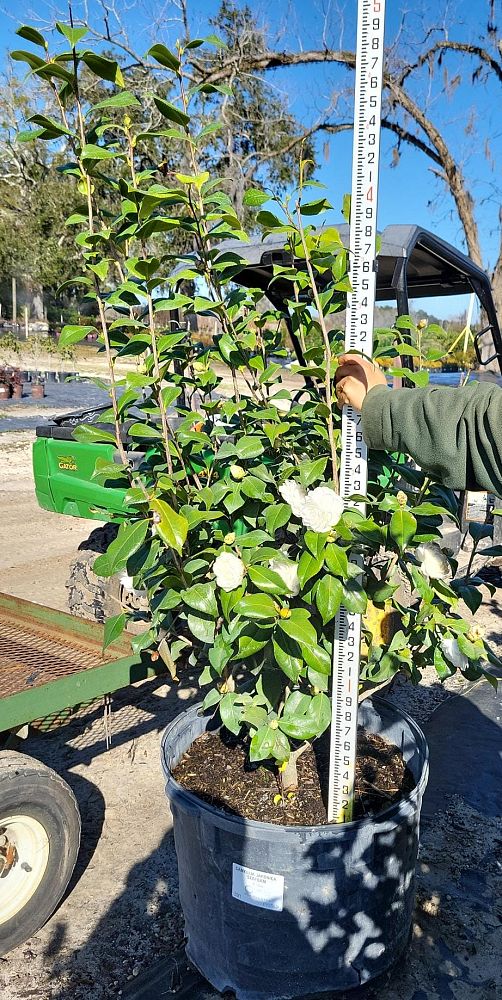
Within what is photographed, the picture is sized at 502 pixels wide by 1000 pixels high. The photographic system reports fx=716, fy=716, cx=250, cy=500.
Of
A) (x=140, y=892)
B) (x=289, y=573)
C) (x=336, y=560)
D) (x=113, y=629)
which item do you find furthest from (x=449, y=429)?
(x=140, y=892)

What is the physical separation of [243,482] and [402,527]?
0.39 meters

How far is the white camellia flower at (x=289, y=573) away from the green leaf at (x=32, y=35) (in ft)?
3.78

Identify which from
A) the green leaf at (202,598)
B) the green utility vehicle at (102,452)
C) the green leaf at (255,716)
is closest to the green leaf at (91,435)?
the green leaf at (202,598)

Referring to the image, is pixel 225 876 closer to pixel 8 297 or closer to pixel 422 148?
pixel 422 148

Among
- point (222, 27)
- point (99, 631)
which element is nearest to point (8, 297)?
point (222, 27)

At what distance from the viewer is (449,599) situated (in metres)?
1.62

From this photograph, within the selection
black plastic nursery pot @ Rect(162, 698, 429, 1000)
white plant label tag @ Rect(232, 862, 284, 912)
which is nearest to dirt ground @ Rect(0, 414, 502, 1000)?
black plastic nursery pot @ Rect(162, 698, 429, 1000)

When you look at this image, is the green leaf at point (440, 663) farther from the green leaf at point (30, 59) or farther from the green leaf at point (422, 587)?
the green leaf at point (30, 59)

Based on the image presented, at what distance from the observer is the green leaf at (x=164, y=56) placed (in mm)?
1420

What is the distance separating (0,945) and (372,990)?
3.42 feet

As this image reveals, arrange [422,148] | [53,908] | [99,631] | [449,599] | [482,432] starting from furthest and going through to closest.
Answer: [422,148]
[99,631]
[53,908]
[449,599]
[482,432]

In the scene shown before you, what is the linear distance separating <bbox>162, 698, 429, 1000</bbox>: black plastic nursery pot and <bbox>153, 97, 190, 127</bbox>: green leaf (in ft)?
5.14

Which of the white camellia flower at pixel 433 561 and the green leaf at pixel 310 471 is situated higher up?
the green leaf at pixel 310 471

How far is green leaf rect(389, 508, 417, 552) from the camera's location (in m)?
1.42
